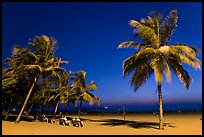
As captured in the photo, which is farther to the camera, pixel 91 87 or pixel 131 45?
pixel 91 87

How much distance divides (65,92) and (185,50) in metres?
18.3

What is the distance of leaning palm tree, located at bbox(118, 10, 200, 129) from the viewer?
16316mm

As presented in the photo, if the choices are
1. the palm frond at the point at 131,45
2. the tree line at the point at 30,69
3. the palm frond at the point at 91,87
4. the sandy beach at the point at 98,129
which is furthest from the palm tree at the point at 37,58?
the palm frond at the point at 91,87

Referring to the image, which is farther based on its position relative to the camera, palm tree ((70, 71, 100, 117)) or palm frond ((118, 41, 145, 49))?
palm tree ((70, 71, 100, 117))

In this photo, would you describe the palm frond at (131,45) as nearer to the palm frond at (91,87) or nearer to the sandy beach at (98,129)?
the sandy beach at (98,129)

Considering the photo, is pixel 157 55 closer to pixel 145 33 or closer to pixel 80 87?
pixel 145 33

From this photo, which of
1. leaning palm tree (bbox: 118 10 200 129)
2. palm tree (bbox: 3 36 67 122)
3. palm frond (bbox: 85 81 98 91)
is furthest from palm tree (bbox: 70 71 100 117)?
leaning palm tree (bbox: 118 10 200 129)

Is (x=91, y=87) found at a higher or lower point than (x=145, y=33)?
lower

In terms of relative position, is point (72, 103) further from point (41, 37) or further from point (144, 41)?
point (144, 41)

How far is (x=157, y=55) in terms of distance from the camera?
1695cm

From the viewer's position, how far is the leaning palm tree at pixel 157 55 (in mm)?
16316

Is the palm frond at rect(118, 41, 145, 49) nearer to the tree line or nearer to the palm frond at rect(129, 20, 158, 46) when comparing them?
the palm frond at rect(129, 20, 158, 46)

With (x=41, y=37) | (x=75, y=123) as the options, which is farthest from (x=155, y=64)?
(x=41, y=37)

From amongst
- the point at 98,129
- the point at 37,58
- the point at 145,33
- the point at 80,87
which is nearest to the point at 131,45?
the point at 145,33
